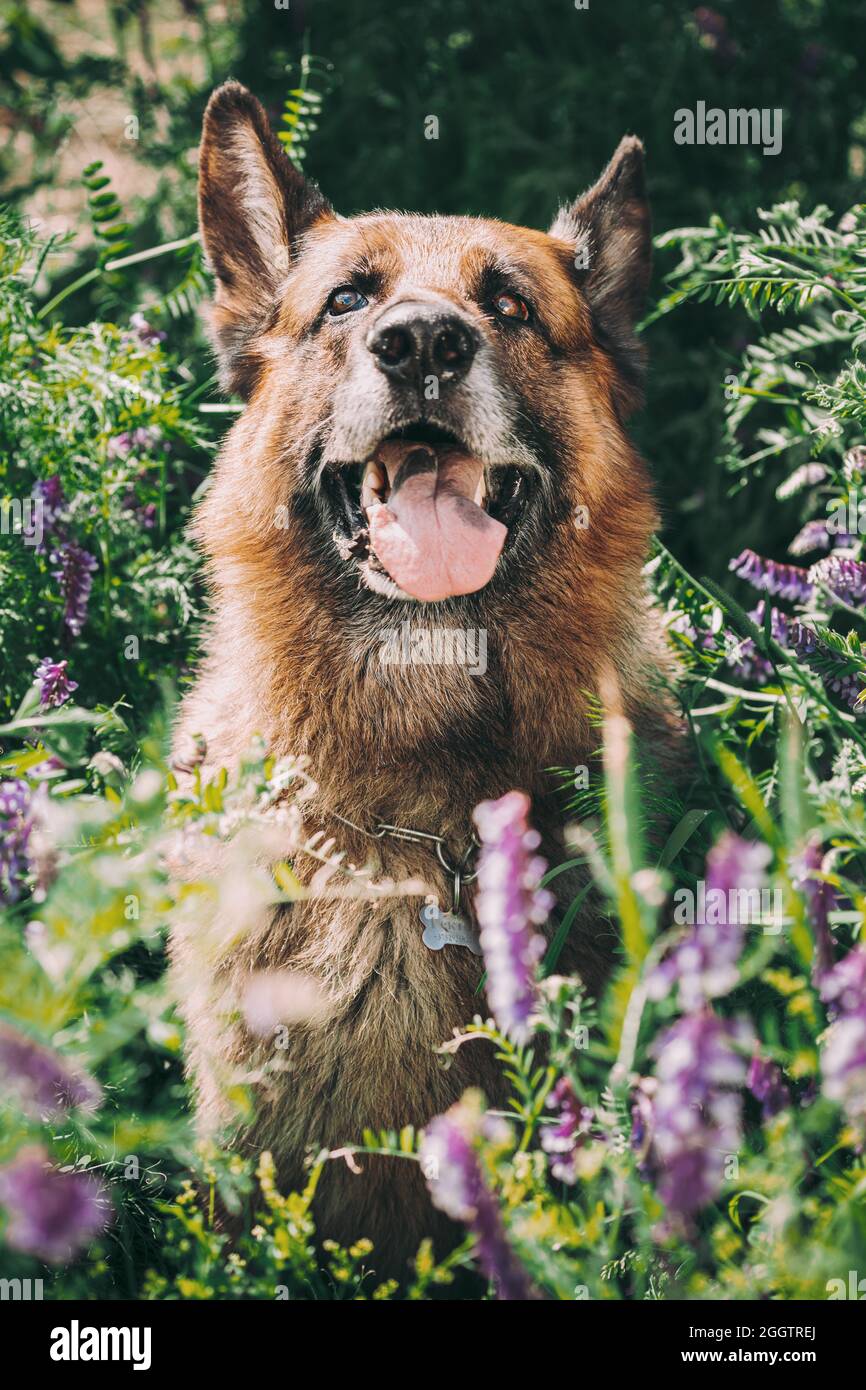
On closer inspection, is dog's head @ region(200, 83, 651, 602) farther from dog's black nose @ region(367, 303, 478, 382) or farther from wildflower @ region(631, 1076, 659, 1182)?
wildflower @ region(631, 1076, 659, 1182)

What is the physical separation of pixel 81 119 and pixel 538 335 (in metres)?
3.66

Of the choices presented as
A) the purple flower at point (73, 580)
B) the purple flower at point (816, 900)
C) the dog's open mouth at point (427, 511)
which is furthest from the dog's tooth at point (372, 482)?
the purple flower at point (816, 900)

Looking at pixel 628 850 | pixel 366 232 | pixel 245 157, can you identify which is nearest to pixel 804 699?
pixel 628 850

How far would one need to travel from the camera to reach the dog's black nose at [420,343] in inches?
103

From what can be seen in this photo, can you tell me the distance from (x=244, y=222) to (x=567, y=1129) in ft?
8.57

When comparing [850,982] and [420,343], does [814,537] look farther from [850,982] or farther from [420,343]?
[850,982]

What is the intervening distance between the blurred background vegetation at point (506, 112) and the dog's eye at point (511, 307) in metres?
1.79

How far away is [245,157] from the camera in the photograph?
322 centimetres

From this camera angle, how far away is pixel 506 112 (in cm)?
517

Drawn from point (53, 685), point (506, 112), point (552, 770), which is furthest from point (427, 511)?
point (506, 112)

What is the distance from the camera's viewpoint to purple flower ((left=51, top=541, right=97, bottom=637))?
3414 mm

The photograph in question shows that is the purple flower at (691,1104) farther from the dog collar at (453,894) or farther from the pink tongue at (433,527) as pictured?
the pink tongue at (433,527)
